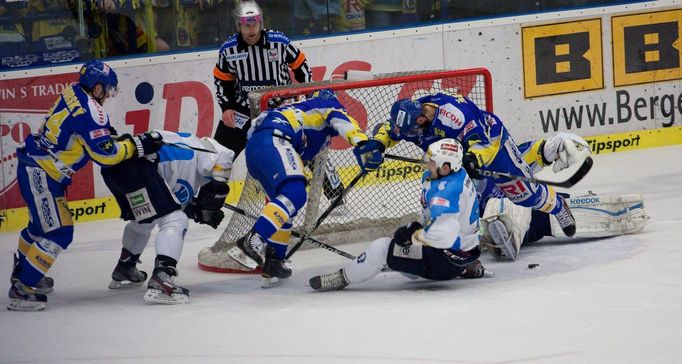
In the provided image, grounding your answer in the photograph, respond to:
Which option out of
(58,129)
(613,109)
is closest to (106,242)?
(58,129)

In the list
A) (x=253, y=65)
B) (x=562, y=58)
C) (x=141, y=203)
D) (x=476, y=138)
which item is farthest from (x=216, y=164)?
(x=562, y=58)

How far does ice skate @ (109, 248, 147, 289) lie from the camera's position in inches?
267

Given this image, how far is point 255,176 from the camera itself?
265 inches

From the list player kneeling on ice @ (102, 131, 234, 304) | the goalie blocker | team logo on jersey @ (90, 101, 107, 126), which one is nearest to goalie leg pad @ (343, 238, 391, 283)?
player kneeling on ice @ (102, 131, 234, 304)

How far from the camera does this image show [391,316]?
18.7 feet

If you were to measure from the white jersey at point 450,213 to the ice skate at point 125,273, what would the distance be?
1540mm

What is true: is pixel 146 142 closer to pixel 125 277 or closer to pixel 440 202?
pixel 125 277

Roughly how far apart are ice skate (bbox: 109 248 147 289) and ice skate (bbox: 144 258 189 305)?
59 centimetres

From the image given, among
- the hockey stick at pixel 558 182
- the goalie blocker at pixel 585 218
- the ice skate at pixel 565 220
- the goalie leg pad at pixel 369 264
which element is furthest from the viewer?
the ice skate at pixel 565 220

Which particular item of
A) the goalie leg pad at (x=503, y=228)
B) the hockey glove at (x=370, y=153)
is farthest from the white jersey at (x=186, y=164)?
the goalie leg pad at (x=503, y=228)

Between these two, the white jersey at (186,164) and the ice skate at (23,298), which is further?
the white jersey at (186,164)

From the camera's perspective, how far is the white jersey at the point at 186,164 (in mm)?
6504

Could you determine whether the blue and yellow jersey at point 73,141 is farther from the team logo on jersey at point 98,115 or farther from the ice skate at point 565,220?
the ice skate at point 565,220

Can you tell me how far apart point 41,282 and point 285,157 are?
134 centimetres
